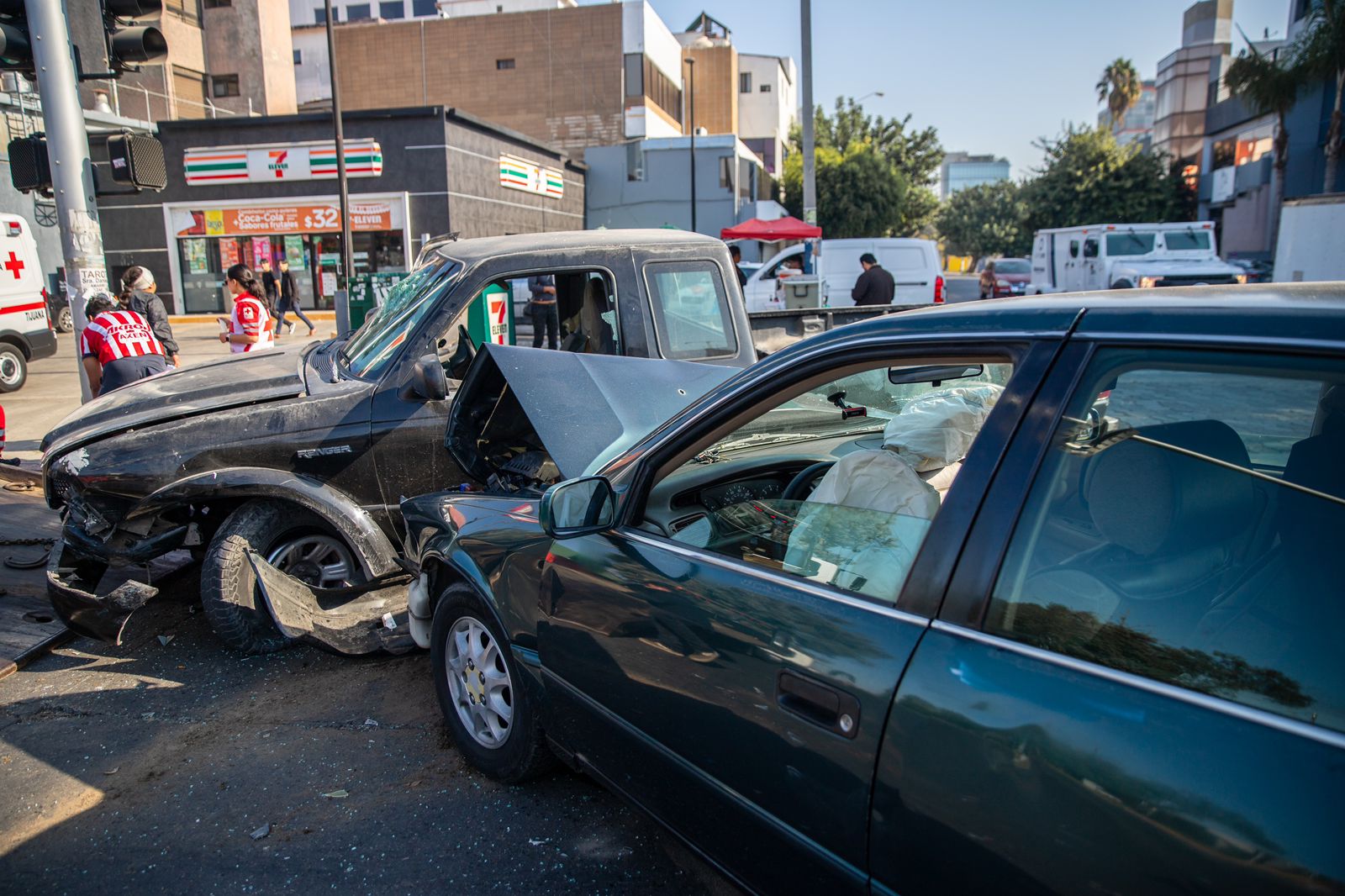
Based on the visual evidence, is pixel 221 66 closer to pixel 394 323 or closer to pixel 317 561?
pixel 394 323

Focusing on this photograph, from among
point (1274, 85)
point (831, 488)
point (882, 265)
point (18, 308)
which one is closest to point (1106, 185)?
point (1274, 85)

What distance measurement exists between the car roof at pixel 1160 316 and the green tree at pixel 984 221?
A: 216 feet

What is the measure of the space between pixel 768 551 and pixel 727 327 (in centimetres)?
310

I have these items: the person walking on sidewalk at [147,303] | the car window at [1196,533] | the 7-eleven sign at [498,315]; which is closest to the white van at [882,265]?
the 7-eleven sign at [498,315]

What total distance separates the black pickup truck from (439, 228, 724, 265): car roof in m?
0.02

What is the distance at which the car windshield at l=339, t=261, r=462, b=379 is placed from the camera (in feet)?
16.0

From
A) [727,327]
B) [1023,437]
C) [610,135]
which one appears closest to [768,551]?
[1023,437]

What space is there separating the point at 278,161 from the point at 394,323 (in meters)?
24.2

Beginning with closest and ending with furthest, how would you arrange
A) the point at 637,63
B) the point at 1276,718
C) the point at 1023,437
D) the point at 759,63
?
1. the point at 1276,718
2. the point at 1023,437
3. the point at 637,63
4. the point at 759,63

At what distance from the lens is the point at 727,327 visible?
535cm

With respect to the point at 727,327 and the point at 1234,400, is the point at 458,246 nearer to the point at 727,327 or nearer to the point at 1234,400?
the point at 727,327

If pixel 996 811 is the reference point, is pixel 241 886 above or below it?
below

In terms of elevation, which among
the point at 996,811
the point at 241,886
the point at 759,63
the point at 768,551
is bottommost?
the point at 241,886

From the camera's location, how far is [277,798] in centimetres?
327
